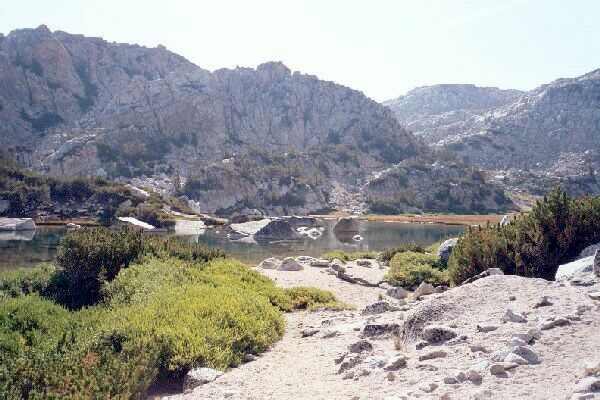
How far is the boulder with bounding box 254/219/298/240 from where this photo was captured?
198 ft

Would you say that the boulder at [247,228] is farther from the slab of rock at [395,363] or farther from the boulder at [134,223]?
the slab of rock at [395,363]

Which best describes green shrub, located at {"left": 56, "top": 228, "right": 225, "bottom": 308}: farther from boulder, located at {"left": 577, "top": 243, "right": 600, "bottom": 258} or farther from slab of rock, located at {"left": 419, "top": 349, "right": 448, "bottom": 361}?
boulder, located at {"left": 577, "top": 243, "right": 600, "bottom": 258}

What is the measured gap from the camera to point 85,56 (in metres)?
183

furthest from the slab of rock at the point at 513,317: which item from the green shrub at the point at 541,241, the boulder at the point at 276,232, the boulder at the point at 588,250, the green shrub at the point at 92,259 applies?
the boulder at the point at 276,232

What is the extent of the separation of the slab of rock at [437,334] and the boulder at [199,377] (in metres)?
3.90

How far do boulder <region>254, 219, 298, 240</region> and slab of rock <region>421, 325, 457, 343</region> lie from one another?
50954 millimetres

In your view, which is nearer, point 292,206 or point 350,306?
point 350,306

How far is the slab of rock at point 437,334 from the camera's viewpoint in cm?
908

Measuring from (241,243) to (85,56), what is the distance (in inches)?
6238

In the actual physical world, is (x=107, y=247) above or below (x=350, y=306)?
above

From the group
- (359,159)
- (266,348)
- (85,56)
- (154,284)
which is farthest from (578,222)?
(85,56)

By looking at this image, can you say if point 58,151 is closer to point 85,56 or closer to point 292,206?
point 292,206

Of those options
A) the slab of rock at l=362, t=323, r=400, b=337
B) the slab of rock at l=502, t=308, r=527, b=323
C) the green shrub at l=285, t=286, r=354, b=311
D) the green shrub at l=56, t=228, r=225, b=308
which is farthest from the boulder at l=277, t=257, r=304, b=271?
the slab of rock at l=502, t=308, r=527, b=323

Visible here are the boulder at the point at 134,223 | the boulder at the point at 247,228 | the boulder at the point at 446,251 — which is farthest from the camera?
the boulder at the point at 134,223
